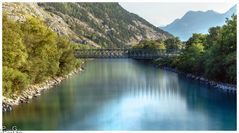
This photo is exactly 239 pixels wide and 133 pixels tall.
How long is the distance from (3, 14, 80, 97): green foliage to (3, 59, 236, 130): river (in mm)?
1634

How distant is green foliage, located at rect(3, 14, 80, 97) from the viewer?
32.0 m

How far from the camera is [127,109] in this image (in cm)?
3231

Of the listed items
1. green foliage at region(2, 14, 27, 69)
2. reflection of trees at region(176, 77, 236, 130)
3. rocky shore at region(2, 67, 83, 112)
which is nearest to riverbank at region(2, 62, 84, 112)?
rocky shore at region(2, 67, 83, 112)

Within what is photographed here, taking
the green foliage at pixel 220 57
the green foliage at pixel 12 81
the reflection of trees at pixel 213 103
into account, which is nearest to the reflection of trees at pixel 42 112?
the green foliage at pixel 12 81

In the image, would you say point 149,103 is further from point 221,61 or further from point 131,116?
point 221,61

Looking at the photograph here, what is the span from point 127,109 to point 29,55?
11.0 metres

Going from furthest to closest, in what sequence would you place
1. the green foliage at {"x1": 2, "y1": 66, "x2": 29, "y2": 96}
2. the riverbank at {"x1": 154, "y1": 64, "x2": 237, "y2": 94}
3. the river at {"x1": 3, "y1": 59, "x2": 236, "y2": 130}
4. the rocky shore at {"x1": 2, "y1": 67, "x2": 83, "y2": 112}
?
the riverbank at {"x1": 154, "y1": 64, "x2": 237, "y2": 94} < the green foliage at {"x1": 2, "y1": 66, "x2": 29, "y2": 96} < the rocky shore at {"x1": 2, "y1": 67, "x2": 83, "y2": 112} < the river at {"x1": 3, "y1": 59, "x2": 236, "y2": 130}

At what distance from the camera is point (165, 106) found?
33656 mm

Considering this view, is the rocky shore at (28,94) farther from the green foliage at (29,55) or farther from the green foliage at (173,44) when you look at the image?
the green foliage at (173,44)

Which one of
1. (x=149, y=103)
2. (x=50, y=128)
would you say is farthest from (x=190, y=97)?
(x=50, y=128)

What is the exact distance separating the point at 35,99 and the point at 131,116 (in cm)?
808

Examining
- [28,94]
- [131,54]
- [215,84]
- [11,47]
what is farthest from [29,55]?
[131,54]

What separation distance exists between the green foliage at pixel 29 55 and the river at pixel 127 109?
64.3 inches

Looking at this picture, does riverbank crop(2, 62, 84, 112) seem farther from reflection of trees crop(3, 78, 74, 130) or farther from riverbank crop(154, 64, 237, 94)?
riverbank crop(154, 64, 237, 94)
